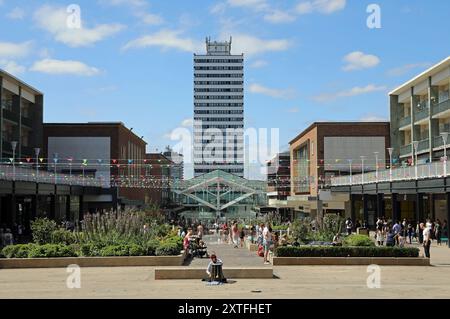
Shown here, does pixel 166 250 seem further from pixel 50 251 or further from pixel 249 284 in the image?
pixel 249 284

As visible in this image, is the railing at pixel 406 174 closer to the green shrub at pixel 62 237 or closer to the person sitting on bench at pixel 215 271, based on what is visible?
the green shrub at pixel 62 237

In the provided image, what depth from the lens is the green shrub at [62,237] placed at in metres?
28.9

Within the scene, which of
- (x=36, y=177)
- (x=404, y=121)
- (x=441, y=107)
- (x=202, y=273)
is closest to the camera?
(x=202, y=273)

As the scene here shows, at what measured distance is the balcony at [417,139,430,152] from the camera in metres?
58.8

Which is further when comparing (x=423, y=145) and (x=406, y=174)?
(x=423, y=145)

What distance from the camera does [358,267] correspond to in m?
24.9

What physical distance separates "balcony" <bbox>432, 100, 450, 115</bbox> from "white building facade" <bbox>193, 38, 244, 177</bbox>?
430 feet

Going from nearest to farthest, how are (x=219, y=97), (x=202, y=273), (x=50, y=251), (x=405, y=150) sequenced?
(x=202, y=273) → (x=50, y=251) → (x=405, y=150) → (x=219, y=97)

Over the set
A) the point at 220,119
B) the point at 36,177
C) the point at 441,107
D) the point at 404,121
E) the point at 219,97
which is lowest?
the point at 36,177

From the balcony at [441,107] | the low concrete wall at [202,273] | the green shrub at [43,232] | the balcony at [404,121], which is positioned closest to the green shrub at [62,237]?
the green shrub at [43,232]

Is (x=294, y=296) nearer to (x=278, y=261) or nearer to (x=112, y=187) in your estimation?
(x=278, y=261)

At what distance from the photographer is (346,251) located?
25844 mm

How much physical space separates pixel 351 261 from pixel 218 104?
164747mm

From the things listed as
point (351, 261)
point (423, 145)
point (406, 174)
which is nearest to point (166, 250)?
point (351, 261)
